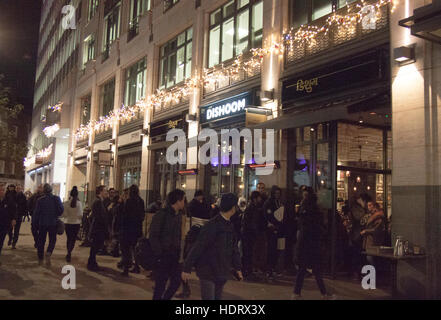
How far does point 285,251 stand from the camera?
10.3m

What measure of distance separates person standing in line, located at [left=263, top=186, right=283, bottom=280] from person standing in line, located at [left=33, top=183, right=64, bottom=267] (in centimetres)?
506

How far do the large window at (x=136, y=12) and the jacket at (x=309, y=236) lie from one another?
1666 centimetres

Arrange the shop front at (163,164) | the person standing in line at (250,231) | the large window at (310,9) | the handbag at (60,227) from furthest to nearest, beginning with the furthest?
the shop front at (163,164), the large window at (310,9), the handbag at (60,227), the person standing in line at (250,231)

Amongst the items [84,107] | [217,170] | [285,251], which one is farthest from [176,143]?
[84,107]

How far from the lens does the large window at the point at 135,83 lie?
830 inches

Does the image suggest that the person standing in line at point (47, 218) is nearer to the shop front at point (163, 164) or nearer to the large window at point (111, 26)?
the shop front at point (163, 164)

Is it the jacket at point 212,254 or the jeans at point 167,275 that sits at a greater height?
the jacket at point 212,254

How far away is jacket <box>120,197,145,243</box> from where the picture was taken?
362 inches

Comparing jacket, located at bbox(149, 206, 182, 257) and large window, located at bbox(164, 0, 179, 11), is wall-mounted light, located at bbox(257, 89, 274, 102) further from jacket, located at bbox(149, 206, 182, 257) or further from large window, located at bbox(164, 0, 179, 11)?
large window, located at bbox(164, 0, 179, 11)

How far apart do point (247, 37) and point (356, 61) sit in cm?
503

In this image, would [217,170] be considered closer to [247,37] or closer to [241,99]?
[241,99]

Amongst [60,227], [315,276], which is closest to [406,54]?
[315,276]

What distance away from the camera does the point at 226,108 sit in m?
14.1

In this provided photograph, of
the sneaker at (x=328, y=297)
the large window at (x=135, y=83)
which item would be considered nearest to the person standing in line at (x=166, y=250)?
the sneaker at (x=328, y=297)
